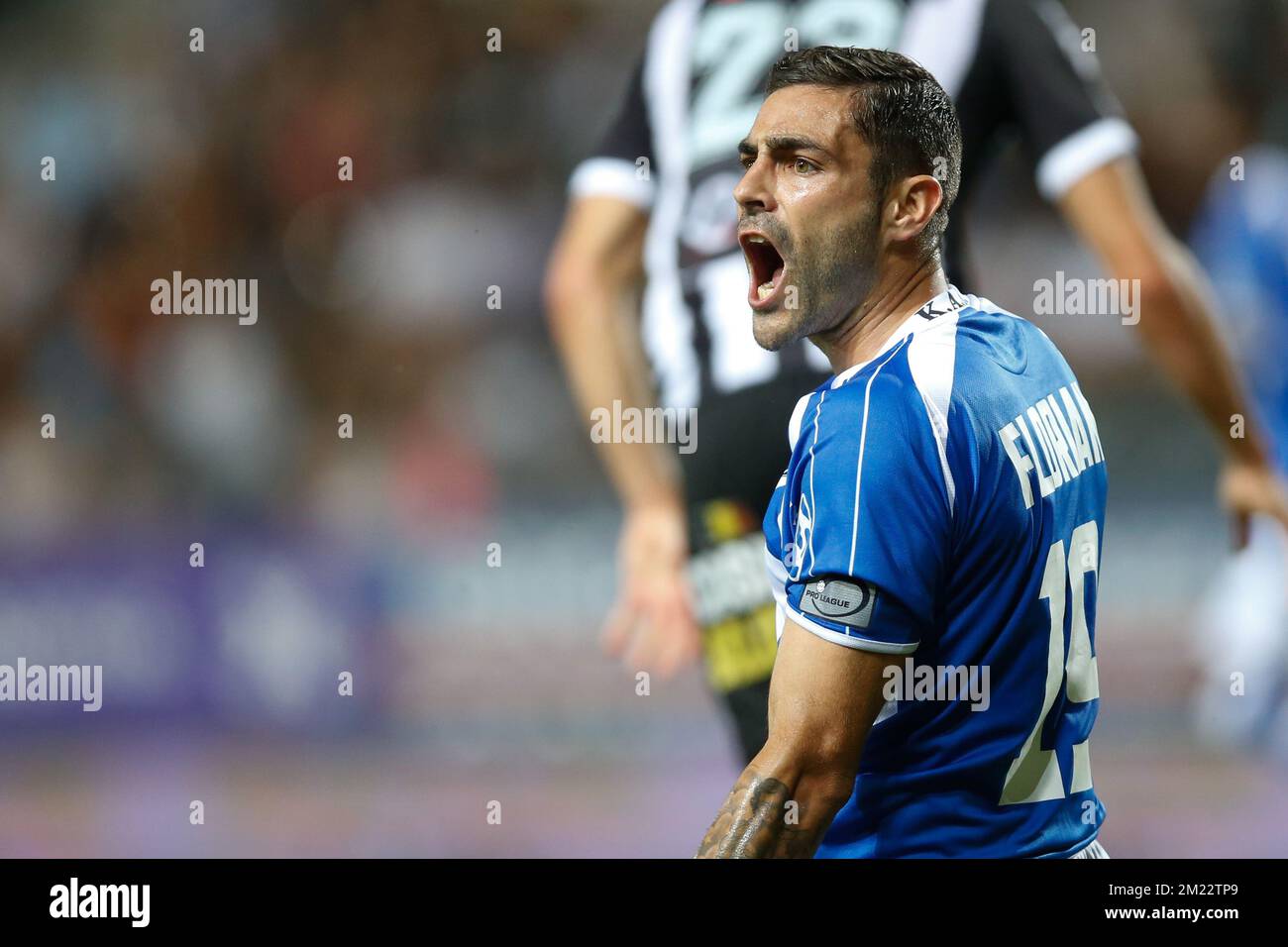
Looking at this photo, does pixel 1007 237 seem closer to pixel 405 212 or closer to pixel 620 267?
pixel 620 267

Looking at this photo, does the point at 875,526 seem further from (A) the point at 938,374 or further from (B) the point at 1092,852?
(B) the point at 1092,852

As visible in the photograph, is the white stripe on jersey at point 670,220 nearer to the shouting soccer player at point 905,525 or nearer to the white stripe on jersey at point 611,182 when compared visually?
the white stripe on jersey at point 611,182

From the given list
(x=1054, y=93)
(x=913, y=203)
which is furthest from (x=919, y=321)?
(x=1054, y=93)

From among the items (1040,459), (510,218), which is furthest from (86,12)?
(1040,459)

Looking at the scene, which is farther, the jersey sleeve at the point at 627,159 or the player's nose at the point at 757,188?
the jersey sleeve at the point at 627,159

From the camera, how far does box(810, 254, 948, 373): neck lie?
200 cm

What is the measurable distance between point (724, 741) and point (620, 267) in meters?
1.52

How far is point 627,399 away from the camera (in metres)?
3.98

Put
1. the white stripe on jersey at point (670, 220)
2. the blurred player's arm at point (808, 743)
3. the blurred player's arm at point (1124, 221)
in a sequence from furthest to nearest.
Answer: the white stripe on jersey at point (670, 220) < the blurred player's arm at point (1124, 221) < the blurred player's arm at point (808, 743)

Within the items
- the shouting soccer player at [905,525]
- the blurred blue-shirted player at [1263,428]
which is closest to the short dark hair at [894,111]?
the shouting soccer player at [905,525]

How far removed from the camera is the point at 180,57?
4.27 m

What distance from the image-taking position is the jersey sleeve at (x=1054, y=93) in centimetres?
362

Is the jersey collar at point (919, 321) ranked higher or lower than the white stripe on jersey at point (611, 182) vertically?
lower

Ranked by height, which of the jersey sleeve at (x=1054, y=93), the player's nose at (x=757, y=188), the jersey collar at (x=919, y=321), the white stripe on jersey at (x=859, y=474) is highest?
the jersey sleeve at (x=1054, y=93)
